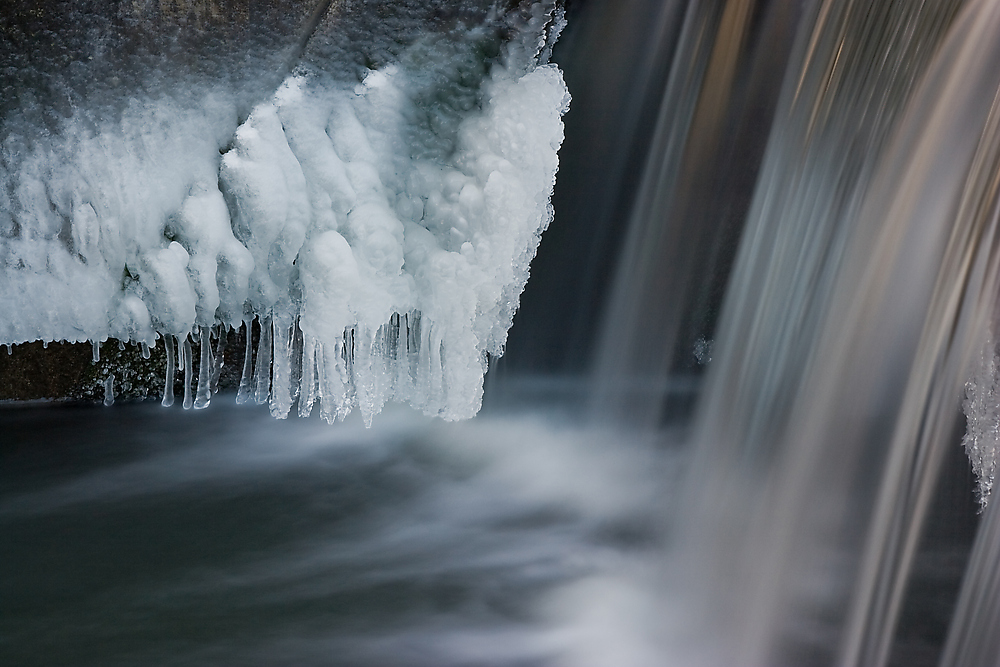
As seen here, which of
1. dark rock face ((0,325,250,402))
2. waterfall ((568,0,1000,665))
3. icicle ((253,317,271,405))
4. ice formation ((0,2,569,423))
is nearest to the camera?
waterfall ((568,0,1000,665))

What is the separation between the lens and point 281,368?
290 cm

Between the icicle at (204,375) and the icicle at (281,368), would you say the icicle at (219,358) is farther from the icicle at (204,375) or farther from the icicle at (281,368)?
the icicle at (281,368)

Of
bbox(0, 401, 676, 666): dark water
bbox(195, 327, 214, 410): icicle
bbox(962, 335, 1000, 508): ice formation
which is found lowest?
bbox(0, 401, 676, 666): dark water

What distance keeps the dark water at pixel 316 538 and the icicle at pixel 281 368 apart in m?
0.40

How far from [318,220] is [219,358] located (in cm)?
75

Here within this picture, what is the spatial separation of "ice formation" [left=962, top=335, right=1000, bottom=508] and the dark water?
1.09 metres

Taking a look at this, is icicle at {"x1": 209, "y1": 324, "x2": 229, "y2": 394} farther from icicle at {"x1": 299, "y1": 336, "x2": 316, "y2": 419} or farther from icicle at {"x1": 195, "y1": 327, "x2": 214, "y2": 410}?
icicle at {"x1": 299, "y1": 336, "x2": 316, "y2": 419}

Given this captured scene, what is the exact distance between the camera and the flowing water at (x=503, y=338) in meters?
2.30

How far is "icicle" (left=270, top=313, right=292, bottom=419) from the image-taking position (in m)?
2.86

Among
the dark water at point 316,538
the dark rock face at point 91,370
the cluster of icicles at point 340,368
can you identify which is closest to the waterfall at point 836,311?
the dark water at point 316,538

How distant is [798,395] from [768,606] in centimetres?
70

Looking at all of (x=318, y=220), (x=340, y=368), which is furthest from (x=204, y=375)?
(x=318, y=220)

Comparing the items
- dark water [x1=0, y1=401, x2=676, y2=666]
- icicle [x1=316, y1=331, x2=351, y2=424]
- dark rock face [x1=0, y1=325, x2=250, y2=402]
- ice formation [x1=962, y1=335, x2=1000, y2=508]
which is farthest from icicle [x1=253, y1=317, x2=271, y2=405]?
ice formation [x1=962, y1=335, x2=1000, y2=508]

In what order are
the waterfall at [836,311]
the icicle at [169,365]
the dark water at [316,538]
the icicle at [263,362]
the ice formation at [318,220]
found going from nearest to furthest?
the dark water at [316,538], the waterfall at [836,311], the ice formation at [318,220], the icicle at [169,365], the icicle at [263,362]
